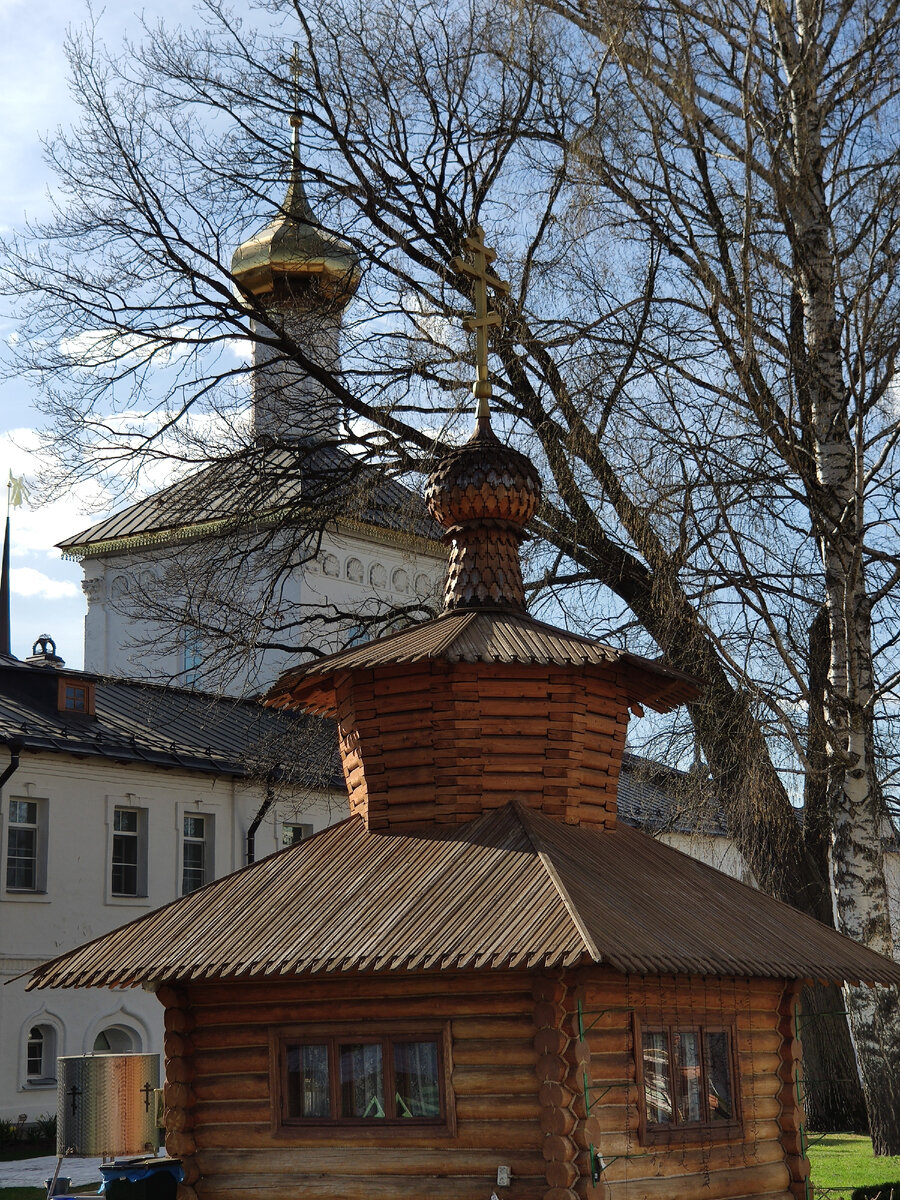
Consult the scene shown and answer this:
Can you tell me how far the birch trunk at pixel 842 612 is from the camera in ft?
46.0

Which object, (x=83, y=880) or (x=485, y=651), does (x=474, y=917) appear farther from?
(x=83, y=880)

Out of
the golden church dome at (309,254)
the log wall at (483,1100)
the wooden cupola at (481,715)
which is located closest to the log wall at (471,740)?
the wooden cupola at (481,715)

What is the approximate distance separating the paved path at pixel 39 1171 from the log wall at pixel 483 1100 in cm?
748

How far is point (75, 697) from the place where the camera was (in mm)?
26141

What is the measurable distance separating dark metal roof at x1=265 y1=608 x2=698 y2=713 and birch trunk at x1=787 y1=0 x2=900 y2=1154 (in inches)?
89.5

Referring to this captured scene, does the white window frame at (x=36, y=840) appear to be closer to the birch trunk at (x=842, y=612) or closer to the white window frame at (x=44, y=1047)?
the white window frame at (x=44, y=1047)

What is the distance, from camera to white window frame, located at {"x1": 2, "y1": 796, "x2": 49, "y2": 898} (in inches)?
931

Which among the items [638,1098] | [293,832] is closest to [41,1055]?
[293,832]

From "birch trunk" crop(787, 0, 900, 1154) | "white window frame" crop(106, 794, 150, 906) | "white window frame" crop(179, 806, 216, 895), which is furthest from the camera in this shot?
"white window frame" crop(179, 806, 216, 895)

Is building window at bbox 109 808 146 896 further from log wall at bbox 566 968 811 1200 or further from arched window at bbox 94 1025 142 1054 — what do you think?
log wall at bbox 566 968 811 1200

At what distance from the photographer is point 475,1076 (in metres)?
9.90

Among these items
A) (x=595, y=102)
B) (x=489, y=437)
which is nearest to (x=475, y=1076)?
(x=489, y=437)

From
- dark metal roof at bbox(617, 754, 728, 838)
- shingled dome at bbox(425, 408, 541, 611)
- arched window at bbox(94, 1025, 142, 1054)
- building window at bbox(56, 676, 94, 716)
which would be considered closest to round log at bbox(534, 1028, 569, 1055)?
shingled dome at bbox(425, 408, 541, 611)

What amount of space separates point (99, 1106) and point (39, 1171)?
8352mm
